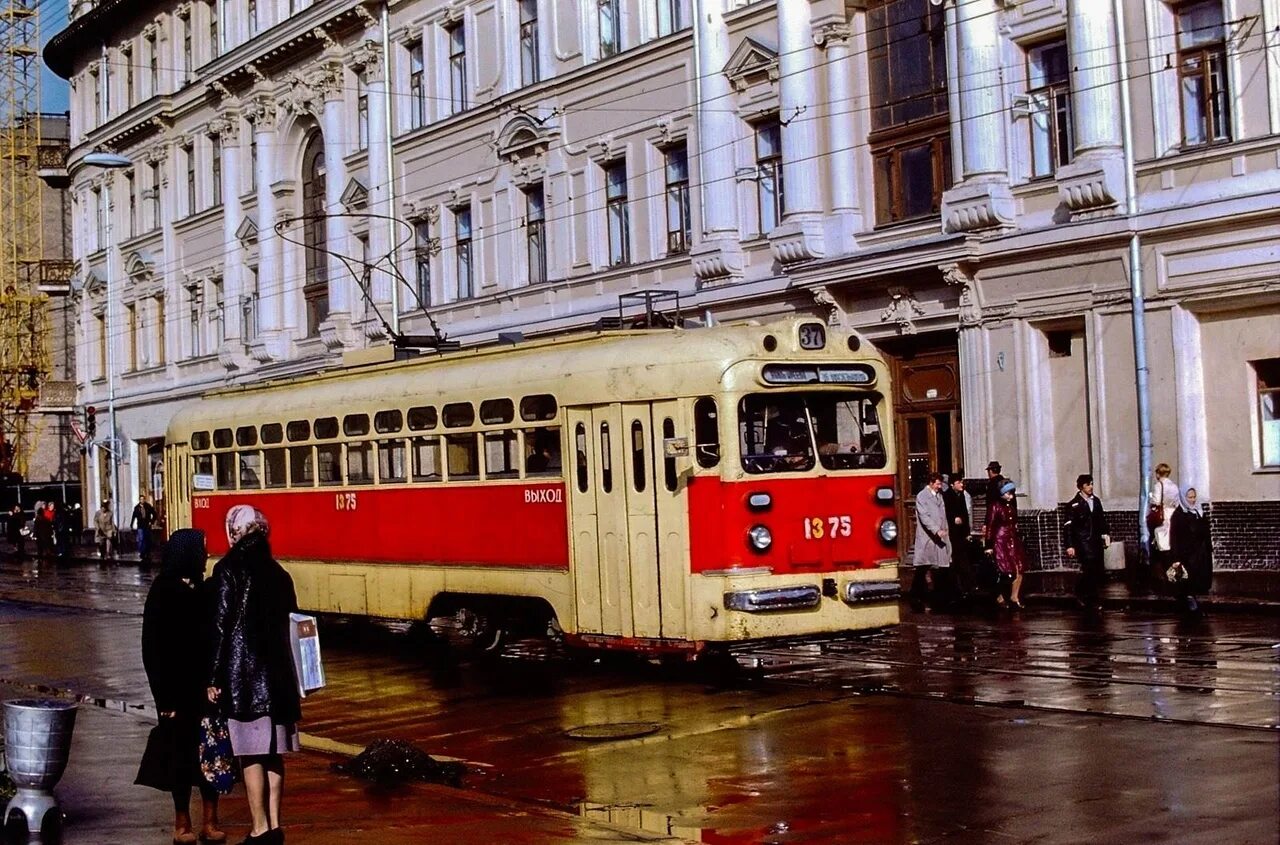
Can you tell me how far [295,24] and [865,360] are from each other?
35.1m

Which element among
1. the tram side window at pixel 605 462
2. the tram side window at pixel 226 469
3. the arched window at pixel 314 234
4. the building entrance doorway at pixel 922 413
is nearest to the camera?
the tram side window at pixel 605 462

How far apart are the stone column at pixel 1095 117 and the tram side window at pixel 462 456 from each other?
39.5ft

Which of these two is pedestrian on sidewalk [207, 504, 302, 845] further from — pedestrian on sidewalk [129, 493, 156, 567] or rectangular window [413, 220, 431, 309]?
pedestrian on sidewalk [129, 493, 156, 567]

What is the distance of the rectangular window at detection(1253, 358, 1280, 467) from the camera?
25.7 m

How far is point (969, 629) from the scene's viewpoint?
20.8 metres

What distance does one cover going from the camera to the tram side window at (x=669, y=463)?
16109 mm

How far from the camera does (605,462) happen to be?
1683 cm

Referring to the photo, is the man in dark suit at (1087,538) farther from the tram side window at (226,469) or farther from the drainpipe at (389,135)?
the drainpipe at (389,135)

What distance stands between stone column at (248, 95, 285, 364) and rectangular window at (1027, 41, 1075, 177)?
90.0 feet

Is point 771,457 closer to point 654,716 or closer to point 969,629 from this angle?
point 654,716

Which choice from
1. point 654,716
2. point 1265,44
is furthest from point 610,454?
point 1265,44

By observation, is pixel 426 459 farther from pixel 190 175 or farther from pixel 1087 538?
pixel 190 175

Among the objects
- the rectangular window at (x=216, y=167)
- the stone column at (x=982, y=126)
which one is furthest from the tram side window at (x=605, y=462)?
the rectangular window at (x=216, y=167)

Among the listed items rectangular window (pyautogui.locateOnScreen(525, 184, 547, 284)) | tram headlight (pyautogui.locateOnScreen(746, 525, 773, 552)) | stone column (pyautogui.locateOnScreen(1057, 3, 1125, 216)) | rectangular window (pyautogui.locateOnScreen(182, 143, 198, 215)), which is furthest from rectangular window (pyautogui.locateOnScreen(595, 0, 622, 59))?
rectangular window (pyautogui.locateOnScreen(182, 143, 198, 215))
